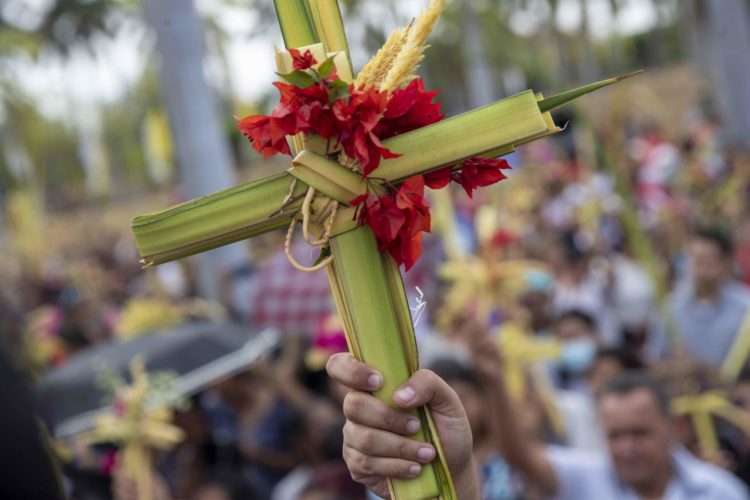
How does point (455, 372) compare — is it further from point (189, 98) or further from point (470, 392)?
point (189, 98)

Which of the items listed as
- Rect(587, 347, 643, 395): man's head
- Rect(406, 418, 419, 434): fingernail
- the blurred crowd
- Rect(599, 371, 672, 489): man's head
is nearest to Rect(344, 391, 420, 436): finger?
Rect(406, 418, 419, 434): fingernail

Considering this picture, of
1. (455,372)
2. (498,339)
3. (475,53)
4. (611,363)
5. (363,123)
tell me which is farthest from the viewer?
(475,53)

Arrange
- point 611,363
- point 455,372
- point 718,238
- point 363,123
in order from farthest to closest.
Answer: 1. point 718,238
2. point 611,363
3. point 455,372
4. point 363,123

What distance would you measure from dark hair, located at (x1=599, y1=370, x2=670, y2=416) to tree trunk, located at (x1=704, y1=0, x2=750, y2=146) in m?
10.3

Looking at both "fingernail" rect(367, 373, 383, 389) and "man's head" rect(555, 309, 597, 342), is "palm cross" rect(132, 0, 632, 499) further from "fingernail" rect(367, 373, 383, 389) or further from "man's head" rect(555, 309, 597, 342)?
"man's head" rect(555, 309, 597, 342)

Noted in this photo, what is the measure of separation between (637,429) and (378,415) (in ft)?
7.90

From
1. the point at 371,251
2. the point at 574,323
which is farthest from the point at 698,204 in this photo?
the point at 371,251

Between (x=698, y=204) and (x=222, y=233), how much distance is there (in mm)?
8331

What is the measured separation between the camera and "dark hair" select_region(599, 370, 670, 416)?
12.6 ft

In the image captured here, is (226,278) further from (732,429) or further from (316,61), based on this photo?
(316,61)

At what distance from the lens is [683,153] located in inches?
545

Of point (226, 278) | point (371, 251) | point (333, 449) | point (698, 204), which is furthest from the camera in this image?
point (698, 204)

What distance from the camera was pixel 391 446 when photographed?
154 cm

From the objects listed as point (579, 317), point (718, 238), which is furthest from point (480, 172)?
point (579, 317)
